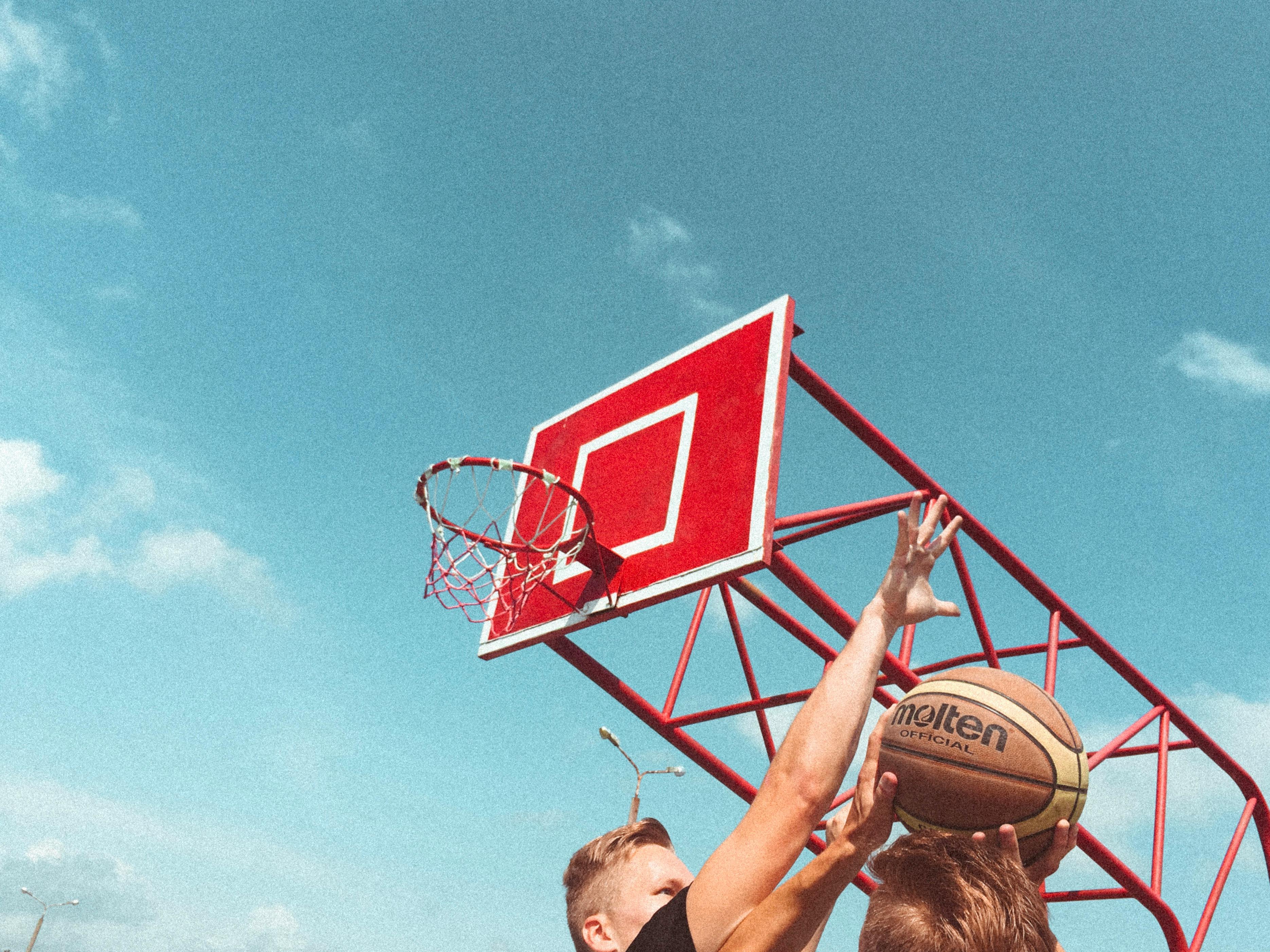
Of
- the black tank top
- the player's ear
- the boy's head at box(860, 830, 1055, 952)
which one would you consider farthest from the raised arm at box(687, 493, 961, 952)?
the player's ear

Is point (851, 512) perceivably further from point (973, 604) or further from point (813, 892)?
point (813, 892)

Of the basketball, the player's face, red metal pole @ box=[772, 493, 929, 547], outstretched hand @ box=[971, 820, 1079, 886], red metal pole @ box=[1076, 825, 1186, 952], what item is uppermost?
red metal pole @ box=[772, 493, 929, 547]

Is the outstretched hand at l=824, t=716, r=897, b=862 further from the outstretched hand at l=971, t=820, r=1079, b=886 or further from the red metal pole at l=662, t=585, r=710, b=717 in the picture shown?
the red metal pole at l=662, t=585, r=710, b=717

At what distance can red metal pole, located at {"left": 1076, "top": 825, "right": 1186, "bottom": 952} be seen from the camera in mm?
6172

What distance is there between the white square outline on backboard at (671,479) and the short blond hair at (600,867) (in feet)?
8.20

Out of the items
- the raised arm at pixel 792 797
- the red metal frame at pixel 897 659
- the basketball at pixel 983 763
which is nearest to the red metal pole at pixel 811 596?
the red metal frame at pixel 897 659

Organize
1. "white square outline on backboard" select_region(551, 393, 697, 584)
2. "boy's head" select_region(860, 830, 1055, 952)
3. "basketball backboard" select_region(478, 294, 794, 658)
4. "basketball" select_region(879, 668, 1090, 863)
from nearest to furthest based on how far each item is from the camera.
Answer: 1. "boy's head" select_region(860, 830, 1055, 952)
2. "basketball" select_region(879, 668, 1090, 863)
3. "basketball backboard" select_region(478, 294, 794, 658)
4. "white square outline on backboard" select_region(551, 393, 697, 584)

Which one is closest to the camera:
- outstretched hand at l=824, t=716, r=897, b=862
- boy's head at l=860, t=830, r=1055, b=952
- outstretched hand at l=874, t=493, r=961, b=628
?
boy's head at l=860, t=830, r=1055, b=952

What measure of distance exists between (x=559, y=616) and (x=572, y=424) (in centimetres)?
139

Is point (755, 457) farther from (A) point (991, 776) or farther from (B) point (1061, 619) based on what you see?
(B) point (1061, 619)

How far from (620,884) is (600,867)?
75 millimetres

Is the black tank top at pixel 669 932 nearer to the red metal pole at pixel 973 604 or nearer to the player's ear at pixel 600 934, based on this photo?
the player's ear at pixel 600 934

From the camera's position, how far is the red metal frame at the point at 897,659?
187 inches

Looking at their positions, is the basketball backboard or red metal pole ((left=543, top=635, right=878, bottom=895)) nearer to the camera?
the basketball backboard
